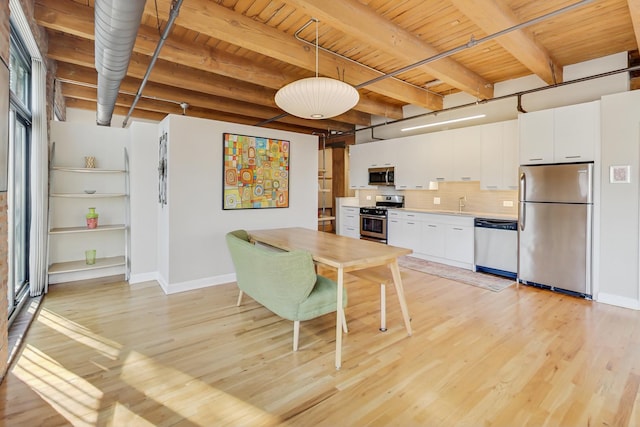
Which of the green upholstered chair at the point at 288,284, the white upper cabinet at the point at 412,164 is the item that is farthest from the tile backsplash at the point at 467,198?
the green upholstered chair at the point at 288,284

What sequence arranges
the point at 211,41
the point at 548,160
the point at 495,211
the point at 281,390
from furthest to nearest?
the point at 495,211, the point at 548,160, the point at 211,41, the point at 281,390

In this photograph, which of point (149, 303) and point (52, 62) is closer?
point (149, 303)

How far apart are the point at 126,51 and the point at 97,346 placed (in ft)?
7.87

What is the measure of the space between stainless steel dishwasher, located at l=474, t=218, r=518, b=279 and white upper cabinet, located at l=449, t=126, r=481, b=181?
838 mm

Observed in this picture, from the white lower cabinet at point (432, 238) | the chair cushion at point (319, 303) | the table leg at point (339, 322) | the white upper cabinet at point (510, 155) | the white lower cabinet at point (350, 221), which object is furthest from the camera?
the white lower cabinet at point (350, 221)

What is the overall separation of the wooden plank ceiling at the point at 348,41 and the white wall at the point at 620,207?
722 millimetres

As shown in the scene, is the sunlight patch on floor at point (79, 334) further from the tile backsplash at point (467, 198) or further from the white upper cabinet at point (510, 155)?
the tile backsplash at point (467, 198)

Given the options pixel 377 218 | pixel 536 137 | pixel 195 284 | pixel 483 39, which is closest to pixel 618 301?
pixel 536 137

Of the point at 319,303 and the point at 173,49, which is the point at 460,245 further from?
the point at 173,49

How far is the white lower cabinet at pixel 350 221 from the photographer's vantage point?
279 inches

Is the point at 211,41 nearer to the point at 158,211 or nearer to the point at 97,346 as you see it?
the point at 158,211

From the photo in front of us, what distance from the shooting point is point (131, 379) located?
215 centimetres

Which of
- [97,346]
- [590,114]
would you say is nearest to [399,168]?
[590,114]

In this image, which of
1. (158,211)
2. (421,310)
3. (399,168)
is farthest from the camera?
(399,168)
